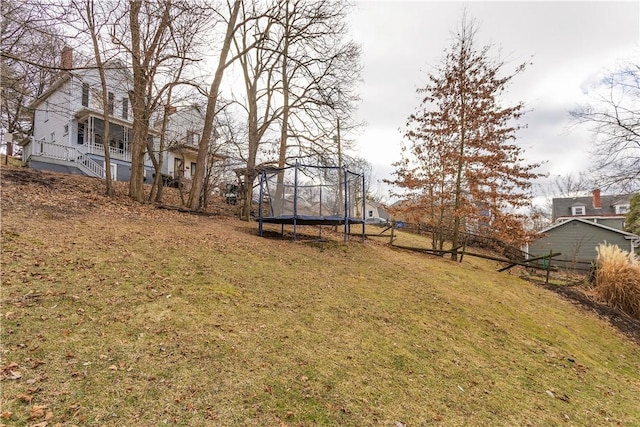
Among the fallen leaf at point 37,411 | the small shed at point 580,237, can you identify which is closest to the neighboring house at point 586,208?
the small shed at point 580,237

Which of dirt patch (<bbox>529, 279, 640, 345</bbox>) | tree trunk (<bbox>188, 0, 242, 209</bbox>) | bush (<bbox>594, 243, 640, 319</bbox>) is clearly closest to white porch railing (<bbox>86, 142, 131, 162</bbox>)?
tree trunk (<bbox>188, 0, 242, 209</bbox>)

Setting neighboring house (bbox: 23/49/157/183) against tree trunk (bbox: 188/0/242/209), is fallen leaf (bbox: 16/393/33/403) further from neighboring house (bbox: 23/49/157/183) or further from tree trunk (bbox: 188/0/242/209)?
neighboring house (bbox: 23/49/157/183)

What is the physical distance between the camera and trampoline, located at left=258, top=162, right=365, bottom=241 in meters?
9.30

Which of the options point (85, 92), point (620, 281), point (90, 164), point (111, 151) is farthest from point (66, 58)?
point (111, 151)

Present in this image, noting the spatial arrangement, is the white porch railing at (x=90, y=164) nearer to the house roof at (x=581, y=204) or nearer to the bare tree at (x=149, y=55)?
the bare tree at (x=149, y=55)

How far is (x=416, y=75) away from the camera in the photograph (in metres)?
13.0

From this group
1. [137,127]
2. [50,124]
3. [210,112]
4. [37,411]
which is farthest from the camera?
[50,124]

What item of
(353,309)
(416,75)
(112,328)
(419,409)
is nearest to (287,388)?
(419,409)

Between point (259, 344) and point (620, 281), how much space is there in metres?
9.60

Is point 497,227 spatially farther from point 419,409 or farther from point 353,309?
point 419,409

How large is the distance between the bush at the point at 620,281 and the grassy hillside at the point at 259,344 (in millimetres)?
1856

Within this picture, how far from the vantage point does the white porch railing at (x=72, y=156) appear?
657 inches

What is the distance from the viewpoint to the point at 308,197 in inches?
373

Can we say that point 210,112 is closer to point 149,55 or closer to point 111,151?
point 149,55
